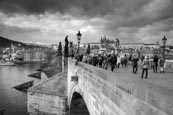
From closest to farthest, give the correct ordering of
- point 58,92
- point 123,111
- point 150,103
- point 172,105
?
point 172,105, point 150,103, point 123,111, point 58,92

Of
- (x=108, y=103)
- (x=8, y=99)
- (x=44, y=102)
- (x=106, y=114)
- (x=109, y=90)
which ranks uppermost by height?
(x=109, y=90)

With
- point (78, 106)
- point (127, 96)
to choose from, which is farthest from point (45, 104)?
point (127, 96)

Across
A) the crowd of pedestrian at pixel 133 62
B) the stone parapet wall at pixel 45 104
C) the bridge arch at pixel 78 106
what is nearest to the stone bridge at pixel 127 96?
the crowd of pedestrian at pixel 133 62

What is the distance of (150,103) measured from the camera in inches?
95.8

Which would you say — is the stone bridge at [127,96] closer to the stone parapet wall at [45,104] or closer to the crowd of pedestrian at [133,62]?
the crowd of pedestrian at [133,62]

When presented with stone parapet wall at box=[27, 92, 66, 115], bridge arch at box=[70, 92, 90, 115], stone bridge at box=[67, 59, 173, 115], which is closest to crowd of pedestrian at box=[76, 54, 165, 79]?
stone bridge at box=[67, 59, 173, 115]

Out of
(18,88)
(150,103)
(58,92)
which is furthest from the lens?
(18,88)

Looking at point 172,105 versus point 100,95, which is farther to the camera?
point 100,95

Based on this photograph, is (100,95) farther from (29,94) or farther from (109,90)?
(29,94)

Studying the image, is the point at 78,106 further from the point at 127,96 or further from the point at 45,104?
the point at 127,96

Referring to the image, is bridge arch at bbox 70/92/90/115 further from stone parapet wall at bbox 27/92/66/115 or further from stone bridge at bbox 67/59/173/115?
stone bridge at bbox 67/59/173/115

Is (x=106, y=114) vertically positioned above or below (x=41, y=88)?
above

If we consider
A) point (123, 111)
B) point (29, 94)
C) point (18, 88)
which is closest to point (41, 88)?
point (29, 94)

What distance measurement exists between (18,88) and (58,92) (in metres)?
16.0
